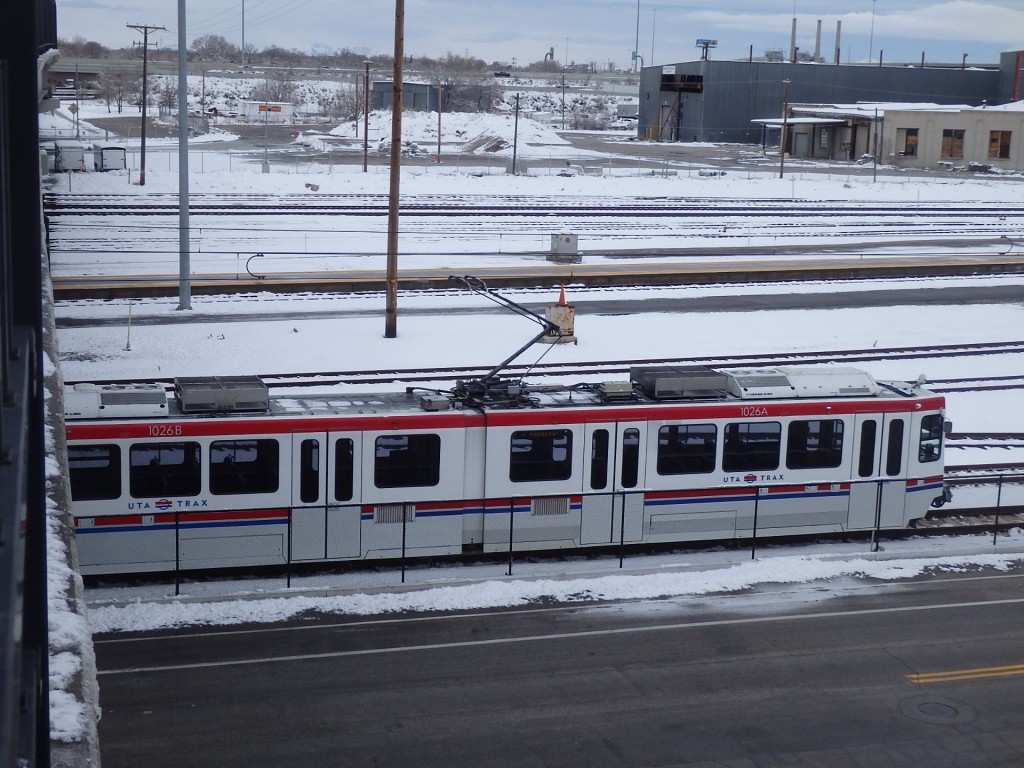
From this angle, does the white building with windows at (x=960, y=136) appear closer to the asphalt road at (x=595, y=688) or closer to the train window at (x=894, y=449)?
the train window at (x=894, y=449)

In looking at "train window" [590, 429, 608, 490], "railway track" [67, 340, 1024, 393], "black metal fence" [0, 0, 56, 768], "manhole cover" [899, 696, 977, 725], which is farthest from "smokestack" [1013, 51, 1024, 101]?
"black metal fence" [0, 0, 56, 768]

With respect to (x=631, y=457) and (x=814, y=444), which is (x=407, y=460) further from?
(x=814, y=444)

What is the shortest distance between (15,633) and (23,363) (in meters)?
1.39

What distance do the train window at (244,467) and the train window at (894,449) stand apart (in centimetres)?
814

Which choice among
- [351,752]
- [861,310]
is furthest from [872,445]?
[861,310]

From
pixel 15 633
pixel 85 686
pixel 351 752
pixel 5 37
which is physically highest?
pixel 5 37

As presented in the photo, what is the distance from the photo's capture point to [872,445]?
53.9 feet

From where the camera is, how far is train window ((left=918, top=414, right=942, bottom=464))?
16.6 metres

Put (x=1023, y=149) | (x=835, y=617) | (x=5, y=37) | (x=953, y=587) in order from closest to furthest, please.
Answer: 1. (x=5, y=37)
2. (x=835, y=617)
3. (x=953, y=587)
4. (x=1023, y=149)

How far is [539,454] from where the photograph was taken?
15211mm

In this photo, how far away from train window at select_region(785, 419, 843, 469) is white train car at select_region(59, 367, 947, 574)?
0.10 feet

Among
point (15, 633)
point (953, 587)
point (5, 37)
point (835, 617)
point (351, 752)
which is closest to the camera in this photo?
point (15, 633)

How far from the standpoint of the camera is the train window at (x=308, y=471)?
47.6 feet

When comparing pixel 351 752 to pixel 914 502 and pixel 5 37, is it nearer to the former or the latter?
pixel 5 37
